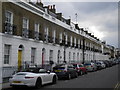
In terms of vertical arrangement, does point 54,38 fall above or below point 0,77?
above

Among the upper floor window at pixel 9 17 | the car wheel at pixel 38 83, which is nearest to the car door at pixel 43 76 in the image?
the car wheel at pixel 38 83

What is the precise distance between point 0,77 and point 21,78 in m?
5.29

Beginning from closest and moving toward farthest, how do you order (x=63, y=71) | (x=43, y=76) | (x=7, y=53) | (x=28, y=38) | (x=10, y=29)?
(x=43, y=76) < (x=63, y=71) < (x=7, y=53) < (x=10, y=29) < (x=28, y=38)

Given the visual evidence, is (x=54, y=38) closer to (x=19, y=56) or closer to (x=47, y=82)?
(x=19, y=56)

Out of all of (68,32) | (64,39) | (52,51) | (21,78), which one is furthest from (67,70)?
(68,32)

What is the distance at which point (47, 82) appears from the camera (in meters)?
16.3

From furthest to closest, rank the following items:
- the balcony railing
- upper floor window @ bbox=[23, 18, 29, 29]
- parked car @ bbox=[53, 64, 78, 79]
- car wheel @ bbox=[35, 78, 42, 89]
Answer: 1. upper floor window @ bbox=[23, 18, 29, 29]
2. parked car @ bbox=[53, 64, 78, 79]
3. the balcony railing
4. car wheel @ bbox=[35, 78, 42, 89]

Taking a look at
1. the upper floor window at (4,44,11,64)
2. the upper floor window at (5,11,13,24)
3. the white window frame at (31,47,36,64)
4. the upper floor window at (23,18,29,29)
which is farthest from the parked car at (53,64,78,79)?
the upper floor window at (23,18,29,29)

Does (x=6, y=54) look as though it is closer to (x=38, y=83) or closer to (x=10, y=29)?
(x=10, y=29)

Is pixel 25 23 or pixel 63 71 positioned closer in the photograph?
pixel 63 71

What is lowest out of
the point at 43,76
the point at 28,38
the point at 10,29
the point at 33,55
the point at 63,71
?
the point at 63,71

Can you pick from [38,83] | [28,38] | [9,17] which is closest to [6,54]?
[9,17]

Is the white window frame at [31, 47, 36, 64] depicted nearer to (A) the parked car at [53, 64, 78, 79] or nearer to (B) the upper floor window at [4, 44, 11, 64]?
(B) the upper floor window at [4, 44, 11, 64]

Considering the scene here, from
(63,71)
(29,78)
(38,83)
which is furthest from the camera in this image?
(63,71)
